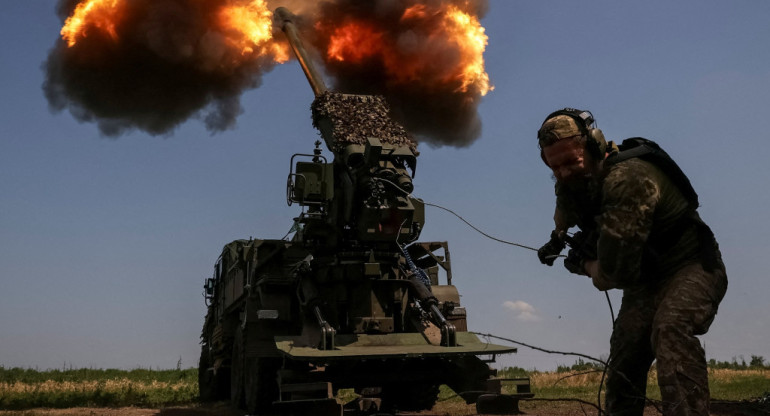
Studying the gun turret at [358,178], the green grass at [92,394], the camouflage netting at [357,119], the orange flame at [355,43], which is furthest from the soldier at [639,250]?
the green grass at [92,394]

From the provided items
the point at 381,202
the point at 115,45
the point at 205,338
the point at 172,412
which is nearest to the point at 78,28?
the point at 115,45

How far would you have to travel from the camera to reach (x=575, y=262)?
463 cm

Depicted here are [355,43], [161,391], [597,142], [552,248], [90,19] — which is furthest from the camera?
[161,391]

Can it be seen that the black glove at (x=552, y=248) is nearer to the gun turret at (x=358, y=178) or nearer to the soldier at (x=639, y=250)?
the soldier at (x=639, y=250)

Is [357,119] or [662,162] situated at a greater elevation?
[357,119]

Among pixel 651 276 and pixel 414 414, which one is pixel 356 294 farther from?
pixel 651 276

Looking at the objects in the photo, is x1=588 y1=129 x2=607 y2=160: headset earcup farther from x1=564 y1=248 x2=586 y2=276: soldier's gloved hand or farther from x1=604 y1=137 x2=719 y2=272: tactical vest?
x1=564 y1=248 x2=586 y2=276: soldier's gloved hand

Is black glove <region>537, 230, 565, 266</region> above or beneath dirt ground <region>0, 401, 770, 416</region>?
→ above

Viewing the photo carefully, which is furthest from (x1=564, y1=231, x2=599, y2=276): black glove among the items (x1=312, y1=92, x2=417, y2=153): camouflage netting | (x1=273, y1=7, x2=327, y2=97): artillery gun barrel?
(x1=273, y1=7, x2=327, y2=97): artillery gun barrel

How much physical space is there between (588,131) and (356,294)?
282 inches

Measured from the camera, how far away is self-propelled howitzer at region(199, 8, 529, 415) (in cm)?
1013

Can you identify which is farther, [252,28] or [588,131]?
[252,28]

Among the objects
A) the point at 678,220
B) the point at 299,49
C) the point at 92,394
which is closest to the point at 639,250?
the point at 678,220

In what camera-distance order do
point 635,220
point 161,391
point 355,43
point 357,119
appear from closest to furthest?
point 635,220 → point 357,119 → point 355,43 → point 161,391
